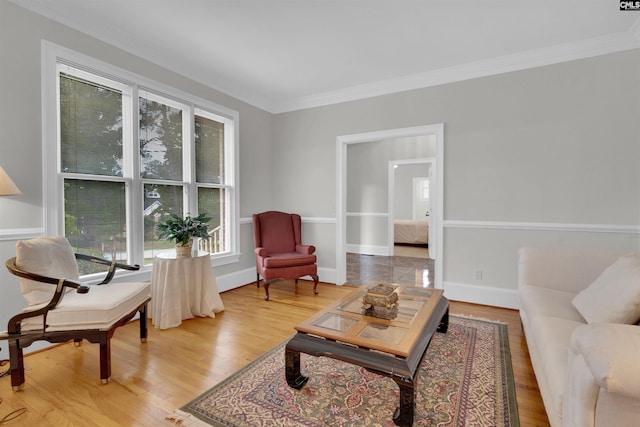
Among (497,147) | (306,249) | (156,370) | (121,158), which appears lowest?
(156,370)

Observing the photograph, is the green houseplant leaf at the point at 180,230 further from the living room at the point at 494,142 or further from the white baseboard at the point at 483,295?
the white baseboard at the point at 483,295

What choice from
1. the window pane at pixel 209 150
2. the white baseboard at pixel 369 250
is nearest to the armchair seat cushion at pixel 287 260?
the window pane at pixel 209 150

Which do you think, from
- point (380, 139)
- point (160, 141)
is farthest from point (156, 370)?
point (380, 139)

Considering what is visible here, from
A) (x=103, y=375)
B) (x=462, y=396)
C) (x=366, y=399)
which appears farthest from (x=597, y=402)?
(x=103, y=375)

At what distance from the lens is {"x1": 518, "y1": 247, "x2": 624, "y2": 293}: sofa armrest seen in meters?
2.29

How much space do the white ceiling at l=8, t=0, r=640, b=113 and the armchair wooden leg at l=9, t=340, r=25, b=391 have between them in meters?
2.57

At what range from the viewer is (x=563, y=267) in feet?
7.86

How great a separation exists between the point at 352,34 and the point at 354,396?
10.2ft

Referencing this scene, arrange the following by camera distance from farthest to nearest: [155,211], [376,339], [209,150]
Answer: [209,150] < [155,211] < [376,339]

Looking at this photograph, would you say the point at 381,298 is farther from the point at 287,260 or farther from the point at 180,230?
the point at 180,230

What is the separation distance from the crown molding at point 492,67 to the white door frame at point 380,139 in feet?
1.81

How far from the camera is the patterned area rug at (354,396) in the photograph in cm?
162

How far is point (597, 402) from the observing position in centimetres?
96

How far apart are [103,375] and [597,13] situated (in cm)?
486
